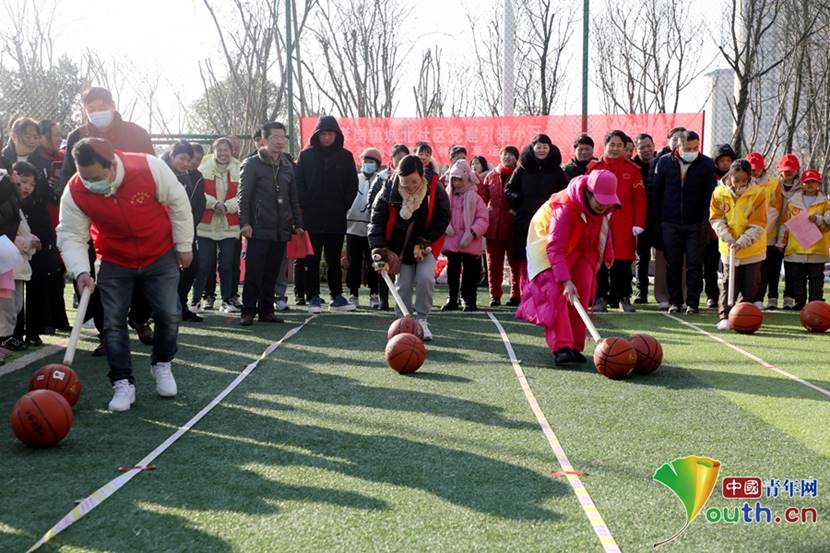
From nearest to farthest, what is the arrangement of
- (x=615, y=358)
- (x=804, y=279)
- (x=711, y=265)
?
(x=615, y=358) → (x=711, y=265) → (x=804, y=279)

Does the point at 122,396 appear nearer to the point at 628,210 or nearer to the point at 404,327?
the point at 404,327

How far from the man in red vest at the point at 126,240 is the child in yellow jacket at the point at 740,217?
6463mm

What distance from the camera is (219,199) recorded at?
1055 centimetres

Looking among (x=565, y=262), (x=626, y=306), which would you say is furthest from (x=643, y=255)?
(x=565, y=262)

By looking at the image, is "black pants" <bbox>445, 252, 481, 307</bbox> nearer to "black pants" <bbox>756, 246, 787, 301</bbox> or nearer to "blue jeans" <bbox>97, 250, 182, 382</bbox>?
"black pants" <bbox>756, 246, 787, 301</bbox>

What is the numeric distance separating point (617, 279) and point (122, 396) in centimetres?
707

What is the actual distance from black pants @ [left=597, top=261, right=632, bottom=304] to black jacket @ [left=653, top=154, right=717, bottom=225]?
0.82 m

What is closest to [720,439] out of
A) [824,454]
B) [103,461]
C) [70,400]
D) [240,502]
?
[824,454]

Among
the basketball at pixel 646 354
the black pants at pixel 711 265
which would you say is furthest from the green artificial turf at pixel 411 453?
the black pants at pixel 711 265

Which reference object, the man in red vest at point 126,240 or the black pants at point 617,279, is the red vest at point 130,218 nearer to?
the man in red vest at point 126,240

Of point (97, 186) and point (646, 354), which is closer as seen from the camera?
point (97, 186)

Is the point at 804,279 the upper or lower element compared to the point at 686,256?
lower

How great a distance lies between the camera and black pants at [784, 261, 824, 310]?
37.1 ft

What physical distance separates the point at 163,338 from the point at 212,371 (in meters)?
1.09
